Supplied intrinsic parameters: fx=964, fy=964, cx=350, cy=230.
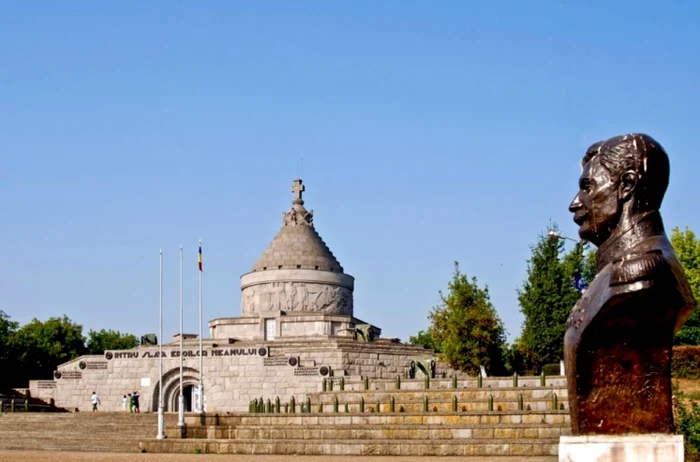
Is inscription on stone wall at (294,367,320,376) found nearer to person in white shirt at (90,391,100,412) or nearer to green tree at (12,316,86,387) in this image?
person in white shirt at (90,391,100,412)

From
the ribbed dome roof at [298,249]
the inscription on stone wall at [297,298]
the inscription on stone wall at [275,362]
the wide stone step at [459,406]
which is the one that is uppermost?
the ribbed dome roof at [298,249]

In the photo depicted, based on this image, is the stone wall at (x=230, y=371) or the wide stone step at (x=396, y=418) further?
the stone wall at (x=230, y=371)

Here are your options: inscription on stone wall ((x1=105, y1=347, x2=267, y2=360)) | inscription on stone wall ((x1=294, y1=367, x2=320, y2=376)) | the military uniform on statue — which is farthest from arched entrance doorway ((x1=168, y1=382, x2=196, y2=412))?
the military uniform on statue

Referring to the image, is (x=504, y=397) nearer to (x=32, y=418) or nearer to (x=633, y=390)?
(x=633, y=390)

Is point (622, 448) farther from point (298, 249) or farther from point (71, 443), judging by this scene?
point (298, 249)

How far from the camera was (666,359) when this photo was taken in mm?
10375

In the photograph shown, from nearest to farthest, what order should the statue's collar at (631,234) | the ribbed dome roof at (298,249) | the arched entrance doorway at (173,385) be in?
the statue's collar at (631,234)
the arched entrance doorway at (173,385)
the ribbed dome roof at (298,249)

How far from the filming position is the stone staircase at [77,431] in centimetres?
2914

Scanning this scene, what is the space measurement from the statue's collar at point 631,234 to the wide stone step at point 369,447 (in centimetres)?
1064

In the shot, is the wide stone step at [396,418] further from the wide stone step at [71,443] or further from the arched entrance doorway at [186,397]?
the arched entrance doorway at [186,397]

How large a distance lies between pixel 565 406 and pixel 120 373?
25.5m

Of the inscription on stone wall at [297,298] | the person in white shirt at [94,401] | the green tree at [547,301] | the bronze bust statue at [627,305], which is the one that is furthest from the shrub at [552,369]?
the bronze bust statue at [627,305]

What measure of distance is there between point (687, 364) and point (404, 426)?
51.2ft

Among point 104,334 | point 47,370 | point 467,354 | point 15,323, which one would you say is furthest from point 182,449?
point 104,334
